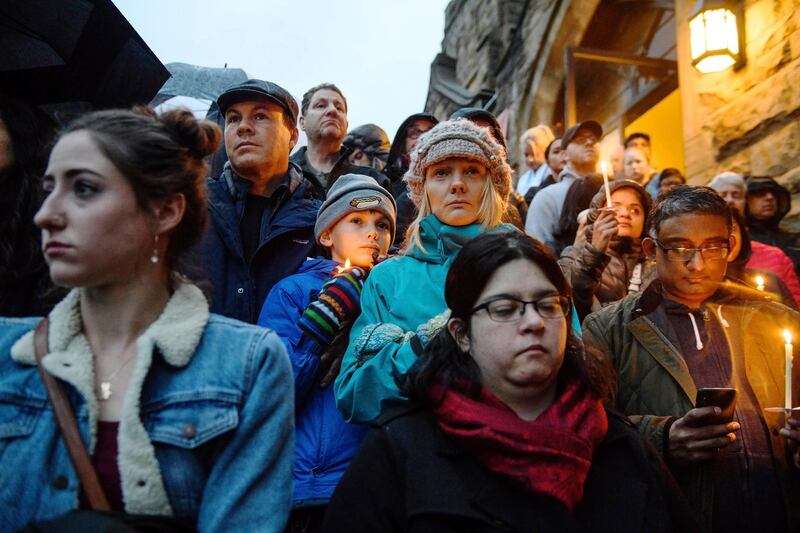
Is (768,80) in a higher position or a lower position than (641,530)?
higher

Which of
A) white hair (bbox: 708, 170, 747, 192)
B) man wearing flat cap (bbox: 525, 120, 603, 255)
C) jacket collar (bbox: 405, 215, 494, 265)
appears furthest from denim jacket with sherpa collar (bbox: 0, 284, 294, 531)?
white hair (bbox: 708, 170, 747, 192)

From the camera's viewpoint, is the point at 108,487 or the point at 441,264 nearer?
the point at 108,487

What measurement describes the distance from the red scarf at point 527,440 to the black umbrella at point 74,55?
221 centimetres

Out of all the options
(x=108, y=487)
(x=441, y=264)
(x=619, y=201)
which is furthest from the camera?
(x=619, y=201)

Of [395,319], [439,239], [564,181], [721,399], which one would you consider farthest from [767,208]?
[395,319]

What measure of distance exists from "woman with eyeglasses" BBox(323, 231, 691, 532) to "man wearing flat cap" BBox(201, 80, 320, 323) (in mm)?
1334

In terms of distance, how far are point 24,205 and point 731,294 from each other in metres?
2.90

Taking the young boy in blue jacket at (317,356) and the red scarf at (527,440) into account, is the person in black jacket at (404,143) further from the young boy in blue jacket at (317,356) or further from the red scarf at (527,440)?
the red scarf at (527,440)

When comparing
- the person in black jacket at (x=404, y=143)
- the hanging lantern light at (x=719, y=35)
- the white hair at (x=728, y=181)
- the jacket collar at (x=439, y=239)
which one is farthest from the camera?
the hanging lantern light at (x=719, y=35)

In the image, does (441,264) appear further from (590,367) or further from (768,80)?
(768,80)

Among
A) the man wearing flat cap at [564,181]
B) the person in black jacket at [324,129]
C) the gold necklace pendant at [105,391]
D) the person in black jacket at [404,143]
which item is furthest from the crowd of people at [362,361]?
the person in black jacket at [404,143]

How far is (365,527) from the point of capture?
1631mm

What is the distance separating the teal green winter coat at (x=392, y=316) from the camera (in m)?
2.08

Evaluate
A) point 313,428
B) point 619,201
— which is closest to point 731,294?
point 619,201
